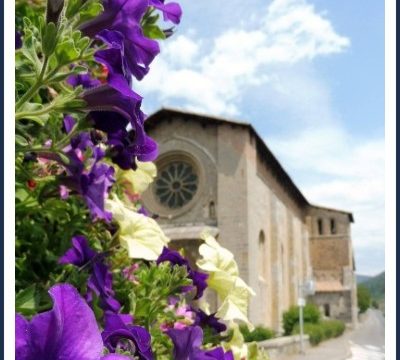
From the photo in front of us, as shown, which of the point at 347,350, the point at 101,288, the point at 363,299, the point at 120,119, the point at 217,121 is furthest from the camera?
the point at 363,299

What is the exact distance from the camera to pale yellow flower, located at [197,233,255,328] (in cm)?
140

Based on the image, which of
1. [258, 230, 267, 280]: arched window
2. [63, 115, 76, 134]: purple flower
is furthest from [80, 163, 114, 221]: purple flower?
[258, 230, 267, 280]: arched window

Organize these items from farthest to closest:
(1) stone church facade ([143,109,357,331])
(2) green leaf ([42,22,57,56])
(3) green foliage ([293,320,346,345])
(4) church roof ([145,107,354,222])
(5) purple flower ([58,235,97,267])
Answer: (3) green foliage ([293,320,346,345]) → (4) church roof ([145,107,354,222]) → (1) stone church facade ([143,109,357,331]) → (5) purple flower ([58,235,97,267]) → (2) green leaf ([42,22,57,56])

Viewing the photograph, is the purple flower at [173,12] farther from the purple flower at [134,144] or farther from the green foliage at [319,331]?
the green foliage at [319,331]

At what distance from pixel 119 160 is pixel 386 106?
54cm

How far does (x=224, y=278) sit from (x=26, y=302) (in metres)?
0.57

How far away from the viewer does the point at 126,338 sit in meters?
0.76

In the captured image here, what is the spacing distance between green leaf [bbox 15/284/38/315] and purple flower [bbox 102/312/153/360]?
0.24m

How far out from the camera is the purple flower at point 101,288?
1105 millimetres

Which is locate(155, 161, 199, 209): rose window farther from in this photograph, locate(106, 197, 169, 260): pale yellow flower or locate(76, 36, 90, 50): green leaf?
locate(76, 36, 90, 50): green leaf

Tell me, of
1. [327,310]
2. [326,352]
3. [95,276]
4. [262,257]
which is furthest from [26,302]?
[327,310]

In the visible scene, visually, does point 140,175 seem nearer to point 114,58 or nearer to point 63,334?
point 114,58

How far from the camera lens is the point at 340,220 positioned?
33844mm

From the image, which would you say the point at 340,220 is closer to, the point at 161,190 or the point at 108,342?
the point at 161,190
